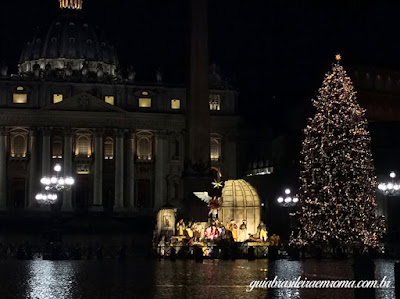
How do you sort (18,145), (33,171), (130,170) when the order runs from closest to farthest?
(33,171) < (18,145) < (130,170)

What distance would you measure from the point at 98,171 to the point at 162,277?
183ft

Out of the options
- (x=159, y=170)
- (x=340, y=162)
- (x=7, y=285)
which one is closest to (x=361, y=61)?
(x=159, y=170)

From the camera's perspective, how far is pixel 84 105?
7556 cm

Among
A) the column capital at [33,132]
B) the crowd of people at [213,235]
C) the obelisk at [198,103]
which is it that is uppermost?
the column capital at [33,132]

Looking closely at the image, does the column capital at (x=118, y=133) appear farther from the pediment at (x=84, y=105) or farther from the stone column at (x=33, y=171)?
the stone column at (x=33, y=171)

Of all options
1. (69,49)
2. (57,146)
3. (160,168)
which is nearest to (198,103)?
(160,168)

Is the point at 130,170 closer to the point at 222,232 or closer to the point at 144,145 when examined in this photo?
the point at 144,145

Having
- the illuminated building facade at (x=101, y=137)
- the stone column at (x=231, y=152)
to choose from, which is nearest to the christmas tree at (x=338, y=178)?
the illuminated building facade at (x=101, y=137)

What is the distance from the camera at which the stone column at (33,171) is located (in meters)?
74.0

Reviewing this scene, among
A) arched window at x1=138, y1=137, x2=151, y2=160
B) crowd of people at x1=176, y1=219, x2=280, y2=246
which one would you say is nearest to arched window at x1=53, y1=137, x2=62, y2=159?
arched window at x1=138, y1=137, x2=151, y2=160

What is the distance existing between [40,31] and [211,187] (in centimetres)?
7097

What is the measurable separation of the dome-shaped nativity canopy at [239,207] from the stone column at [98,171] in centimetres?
4380

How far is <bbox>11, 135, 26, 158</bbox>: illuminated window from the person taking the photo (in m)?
76.5

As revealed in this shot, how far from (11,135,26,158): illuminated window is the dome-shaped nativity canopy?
48189 mm
